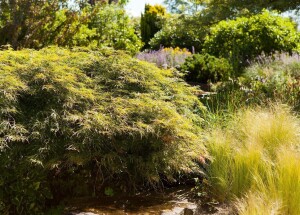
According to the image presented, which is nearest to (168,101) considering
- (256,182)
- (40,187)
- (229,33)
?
(256,182)

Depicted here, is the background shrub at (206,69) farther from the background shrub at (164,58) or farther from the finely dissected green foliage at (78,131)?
the finely dissected green foliage at (78,131)

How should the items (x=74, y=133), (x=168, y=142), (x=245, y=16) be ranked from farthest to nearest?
(x=245, y=16) → (x=168, y=142) → (x=74, y=133)

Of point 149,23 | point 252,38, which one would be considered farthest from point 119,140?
point 149,23

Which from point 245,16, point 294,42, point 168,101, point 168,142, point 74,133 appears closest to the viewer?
point 74,133

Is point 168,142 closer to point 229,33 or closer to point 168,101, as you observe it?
point 168,101

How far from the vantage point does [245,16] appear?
1351cm

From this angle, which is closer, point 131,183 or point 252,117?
point 131,183

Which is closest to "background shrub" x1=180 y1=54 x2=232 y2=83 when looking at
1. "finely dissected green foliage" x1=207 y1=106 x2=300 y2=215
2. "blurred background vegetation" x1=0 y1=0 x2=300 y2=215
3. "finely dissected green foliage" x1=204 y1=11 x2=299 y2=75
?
"finely dissected green foliage" x1=204 y1=11 x2=299 y2=75

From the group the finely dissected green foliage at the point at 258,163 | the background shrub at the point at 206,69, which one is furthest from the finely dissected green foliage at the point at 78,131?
the background shrub at the point at 206,69

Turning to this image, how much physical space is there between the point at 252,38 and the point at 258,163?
825cm

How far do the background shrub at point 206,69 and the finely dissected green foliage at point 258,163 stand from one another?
194 inches

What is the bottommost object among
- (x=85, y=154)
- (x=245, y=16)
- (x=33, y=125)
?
(x=85, y=154)

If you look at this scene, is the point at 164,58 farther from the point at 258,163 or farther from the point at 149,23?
the point at 149,23

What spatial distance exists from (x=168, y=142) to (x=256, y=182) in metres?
0.77
